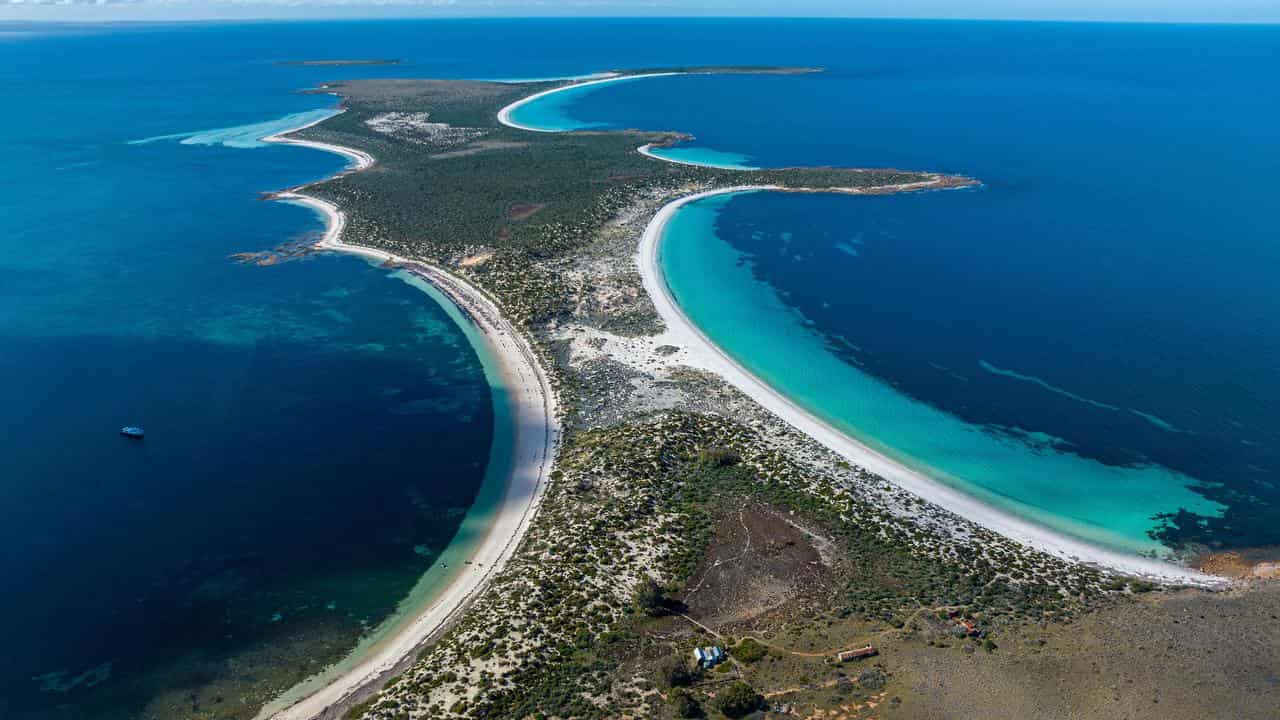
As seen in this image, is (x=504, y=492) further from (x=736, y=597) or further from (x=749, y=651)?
(x=749, y=651)

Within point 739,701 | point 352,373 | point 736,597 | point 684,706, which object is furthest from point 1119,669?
point 352,373

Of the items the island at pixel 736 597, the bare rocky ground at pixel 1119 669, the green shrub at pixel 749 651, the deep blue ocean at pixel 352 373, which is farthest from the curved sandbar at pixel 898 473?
the green shrub at pixel 749 651

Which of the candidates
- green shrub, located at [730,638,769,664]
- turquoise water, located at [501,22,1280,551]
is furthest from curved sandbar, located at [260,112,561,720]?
turquoise water, located at [501,22,1280,551]

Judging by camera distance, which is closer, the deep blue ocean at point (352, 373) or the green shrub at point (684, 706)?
the green shrub at point (684, 706)

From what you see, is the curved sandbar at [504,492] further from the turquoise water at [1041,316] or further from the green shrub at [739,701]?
the turquoise water at [1041,316]

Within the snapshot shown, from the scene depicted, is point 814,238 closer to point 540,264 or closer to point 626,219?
point 626,219

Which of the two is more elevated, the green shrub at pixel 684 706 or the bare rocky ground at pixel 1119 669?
the bare rocky ground at pixel 1119 669
